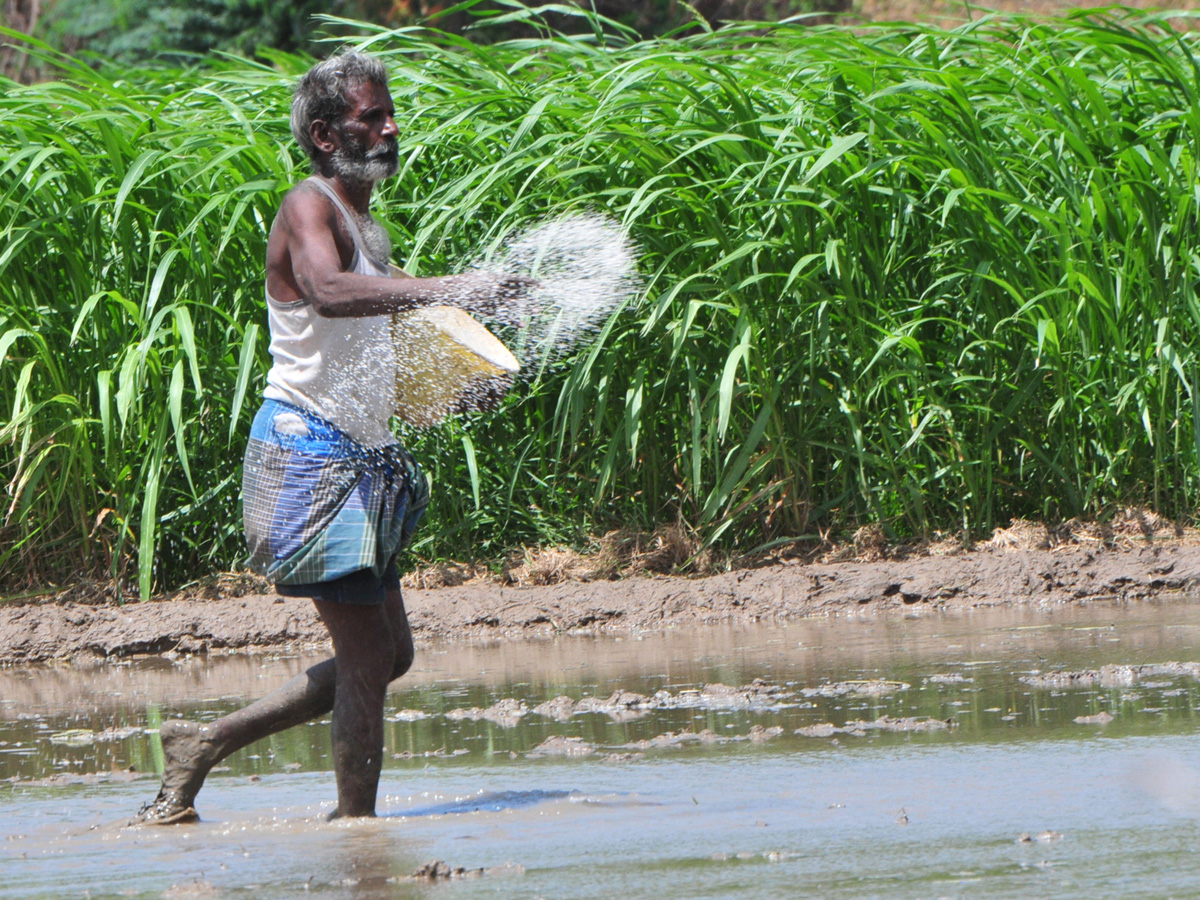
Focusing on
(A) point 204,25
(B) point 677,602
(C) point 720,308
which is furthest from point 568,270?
(A) point 204,25

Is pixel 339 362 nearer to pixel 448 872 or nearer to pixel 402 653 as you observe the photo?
pixel 402 653

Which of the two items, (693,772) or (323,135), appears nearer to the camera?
(323,135)

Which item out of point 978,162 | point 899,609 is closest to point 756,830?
point 899,609

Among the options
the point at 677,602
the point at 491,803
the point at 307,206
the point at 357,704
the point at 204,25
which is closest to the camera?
the point at 307,206

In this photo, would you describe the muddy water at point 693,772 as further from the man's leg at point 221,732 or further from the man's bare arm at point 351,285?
the man's bare arm at point 351,285

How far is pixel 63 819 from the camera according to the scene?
3.12m

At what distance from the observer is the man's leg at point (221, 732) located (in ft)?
9.86

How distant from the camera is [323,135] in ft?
9.72

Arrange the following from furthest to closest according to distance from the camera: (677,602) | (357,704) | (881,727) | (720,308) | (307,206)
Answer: (720,308)
(677,602)
(881,727)
(357,704)
(307,206)

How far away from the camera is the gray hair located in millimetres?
2947

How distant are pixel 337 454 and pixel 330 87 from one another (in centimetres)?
68

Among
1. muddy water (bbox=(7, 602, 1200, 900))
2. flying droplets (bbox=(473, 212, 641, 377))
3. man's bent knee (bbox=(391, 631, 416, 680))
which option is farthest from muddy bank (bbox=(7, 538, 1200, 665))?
man's bent knee (bbox=(391, 631, 416, 680))

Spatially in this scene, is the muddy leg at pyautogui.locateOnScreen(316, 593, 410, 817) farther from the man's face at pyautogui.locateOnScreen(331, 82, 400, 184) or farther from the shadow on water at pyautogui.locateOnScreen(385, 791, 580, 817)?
the man's face at pyautogui.locateOnScreen(331, 82, 400, 184)

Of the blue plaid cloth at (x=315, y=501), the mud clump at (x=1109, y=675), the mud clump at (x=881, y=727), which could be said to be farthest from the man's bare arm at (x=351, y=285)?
the mud clump at (x=1109, y=675)
